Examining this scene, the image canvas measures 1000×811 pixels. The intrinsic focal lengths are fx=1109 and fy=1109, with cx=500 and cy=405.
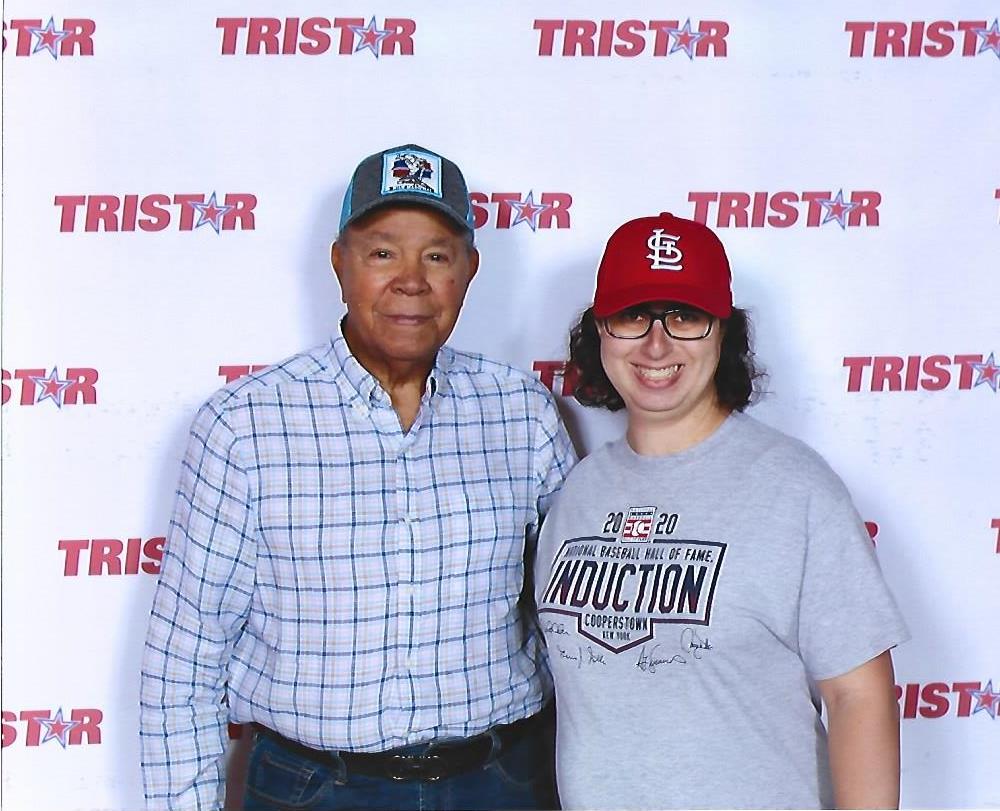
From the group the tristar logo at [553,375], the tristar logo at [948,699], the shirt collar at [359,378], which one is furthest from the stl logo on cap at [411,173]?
the tristar logo at [948,699]

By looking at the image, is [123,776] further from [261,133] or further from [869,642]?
[869,642]

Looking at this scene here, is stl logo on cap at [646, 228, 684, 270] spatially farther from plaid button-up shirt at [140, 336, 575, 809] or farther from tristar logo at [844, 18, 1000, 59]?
tristar logo at [844, 18, 1000, 59]

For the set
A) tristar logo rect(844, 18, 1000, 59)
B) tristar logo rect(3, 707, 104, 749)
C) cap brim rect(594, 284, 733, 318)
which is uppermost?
tristar logo rect(844, 18, 1000, 59)

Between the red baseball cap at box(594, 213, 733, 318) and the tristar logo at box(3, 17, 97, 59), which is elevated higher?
the tristar logo at box(3, 17, 97, 59)

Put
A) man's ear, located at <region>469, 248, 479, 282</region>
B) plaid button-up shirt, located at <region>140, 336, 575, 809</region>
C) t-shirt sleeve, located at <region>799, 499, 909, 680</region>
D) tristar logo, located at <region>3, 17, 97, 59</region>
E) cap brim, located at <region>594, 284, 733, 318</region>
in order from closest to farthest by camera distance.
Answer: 1. t-shirt sleeve, located at <region>799, 499, 909, 680</region>
2. cap brim, located at <region>594, 284, 733, 318</region>
3. plaid button-up shirt, located at <region>140, 336, 575, 809</region>
4. man's ear, located at <region>469, 248, 479, 282</region>
5. tristar logo, located at <region>3, 17, 97, 59</region>

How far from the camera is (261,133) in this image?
1.91 m

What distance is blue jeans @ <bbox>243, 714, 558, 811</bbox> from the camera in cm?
158

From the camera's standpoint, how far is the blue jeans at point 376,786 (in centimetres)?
158

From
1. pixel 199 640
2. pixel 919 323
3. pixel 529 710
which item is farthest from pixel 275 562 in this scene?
pixel 919 323

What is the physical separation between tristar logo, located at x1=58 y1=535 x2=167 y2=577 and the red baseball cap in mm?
933

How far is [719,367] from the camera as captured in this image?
156 cm

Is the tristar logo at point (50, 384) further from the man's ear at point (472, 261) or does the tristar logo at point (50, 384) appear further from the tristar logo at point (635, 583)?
the tristar logo at point (635, 583)

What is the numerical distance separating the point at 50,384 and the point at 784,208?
132cm

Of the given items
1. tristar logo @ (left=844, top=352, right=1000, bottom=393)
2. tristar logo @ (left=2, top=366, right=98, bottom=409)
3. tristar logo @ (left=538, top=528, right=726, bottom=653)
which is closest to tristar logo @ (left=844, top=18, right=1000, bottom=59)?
tristar logo @ (left=844, top=352, right=1000, bottom=393)
